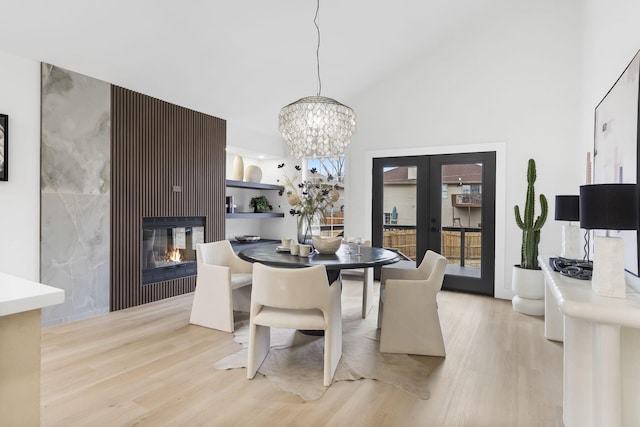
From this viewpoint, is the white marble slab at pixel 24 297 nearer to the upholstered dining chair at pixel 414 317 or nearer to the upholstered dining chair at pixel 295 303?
the upholstered dining chair at pixel 295 303

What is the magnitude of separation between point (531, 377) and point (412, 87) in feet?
13.4

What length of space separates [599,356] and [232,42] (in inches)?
153

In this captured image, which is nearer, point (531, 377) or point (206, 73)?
point (531, 377)

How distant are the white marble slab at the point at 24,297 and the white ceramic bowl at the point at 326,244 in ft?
7.05

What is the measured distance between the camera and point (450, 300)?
466cm

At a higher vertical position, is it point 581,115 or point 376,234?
point 581,115

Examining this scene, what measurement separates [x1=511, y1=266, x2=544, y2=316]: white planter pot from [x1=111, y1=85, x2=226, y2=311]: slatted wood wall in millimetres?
3866

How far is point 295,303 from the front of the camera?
92.4 inches

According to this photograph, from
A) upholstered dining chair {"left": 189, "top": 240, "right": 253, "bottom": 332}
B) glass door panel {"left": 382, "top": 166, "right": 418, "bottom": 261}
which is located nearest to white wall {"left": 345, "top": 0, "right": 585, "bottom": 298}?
glass door panel {"left": 382, "top": 166, "right": 418, "bottom": 261}

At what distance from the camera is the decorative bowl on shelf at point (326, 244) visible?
3125mm

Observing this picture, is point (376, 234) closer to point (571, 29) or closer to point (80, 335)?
point (571, 29)

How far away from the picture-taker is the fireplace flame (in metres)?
4.56

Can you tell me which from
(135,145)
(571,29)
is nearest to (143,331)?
(135,145)

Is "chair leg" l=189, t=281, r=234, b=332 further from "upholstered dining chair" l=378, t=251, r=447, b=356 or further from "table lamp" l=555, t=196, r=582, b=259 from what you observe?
"table lamp" l=555, t=196, r=582, b=259
